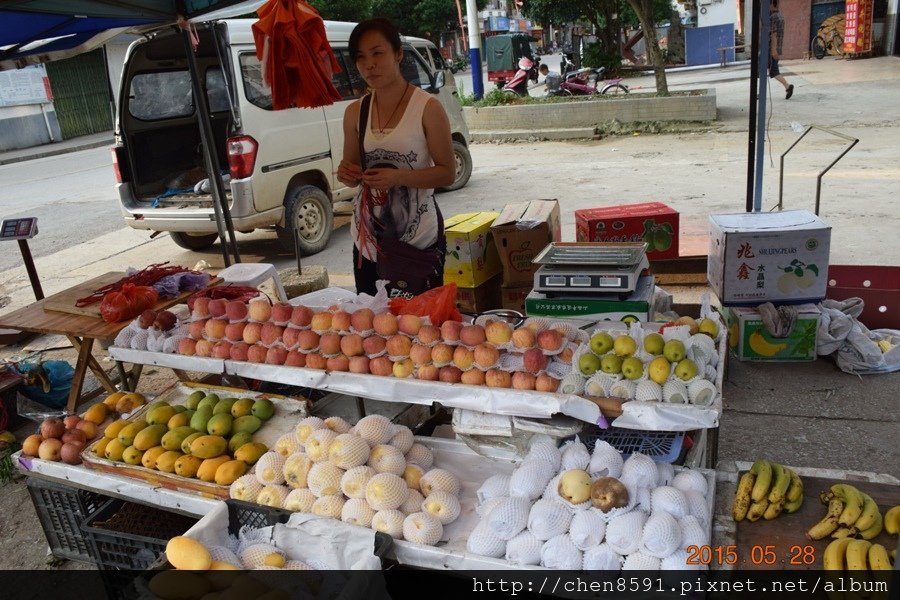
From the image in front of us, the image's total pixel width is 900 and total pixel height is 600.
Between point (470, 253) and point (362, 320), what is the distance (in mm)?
2263

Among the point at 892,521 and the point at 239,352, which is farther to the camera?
the point at 239,352

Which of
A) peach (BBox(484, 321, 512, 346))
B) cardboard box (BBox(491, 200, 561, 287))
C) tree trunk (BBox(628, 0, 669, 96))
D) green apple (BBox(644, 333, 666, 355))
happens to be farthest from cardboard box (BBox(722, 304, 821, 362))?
tree trunk (BBox(628, 0, 669, 96))

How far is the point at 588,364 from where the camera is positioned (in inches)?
98.3

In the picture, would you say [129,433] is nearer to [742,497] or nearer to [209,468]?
[209,468]

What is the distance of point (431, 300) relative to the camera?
2896mm

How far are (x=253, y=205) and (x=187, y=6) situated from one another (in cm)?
234

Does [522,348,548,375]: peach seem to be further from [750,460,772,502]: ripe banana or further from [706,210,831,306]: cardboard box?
[706,210,831,306]: cardboard box

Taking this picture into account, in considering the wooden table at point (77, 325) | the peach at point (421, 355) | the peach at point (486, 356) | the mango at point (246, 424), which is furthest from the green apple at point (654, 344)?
the wooden table at point (77, 325)

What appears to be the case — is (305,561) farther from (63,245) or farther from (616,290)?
(63,245)

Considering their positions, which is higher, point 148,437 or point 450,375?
point 450,375

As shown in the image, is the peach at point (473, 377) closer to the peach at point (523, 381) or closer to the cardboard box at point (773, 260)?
the peach at point (523, 381)

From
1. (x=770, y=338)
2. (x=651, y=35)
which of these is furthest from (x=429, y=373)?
(x=651, y=35)

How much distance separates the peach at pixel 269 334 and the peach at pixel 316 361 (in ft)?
0.71

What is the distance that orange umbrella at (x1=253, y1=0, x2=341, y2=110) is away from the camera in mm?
3715
